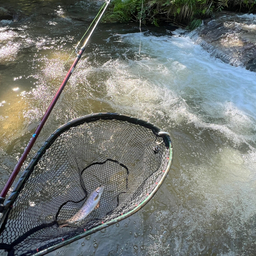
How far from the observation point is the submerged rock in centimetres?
500

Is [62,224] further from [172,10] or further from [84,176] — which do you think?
[172,10]

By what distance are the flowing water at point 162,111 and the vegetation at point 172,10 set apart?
3.17ft

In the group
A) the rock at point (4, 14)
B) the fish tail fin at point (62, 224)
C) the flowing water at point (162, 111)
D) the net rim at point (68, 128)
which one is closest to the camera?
the net rim at point (68, 128)

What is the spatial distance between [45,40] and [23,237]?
5.75m

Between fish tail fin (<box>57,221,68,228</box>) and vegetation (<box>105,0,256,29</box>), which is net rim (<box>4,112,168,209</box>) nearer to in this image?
fish tail fin (<box>57,221,68,228</box>)

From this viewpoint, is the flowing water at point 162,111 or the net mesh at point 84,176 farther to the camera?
the flowing water at point 162,111

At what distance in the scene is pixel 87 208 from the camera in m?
1.91

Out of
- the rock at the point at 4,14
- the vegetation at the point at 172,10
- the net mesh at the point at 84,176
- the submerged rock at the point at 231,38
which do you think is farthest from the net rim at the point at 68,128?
the rock at the point at 4,14

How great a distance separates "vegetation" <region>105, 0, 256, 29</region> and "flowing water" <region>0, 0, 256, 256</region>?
0.97 metres

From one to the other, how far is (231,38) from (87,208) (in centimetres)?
614

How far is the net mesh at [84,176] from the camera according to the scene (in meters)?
1.61

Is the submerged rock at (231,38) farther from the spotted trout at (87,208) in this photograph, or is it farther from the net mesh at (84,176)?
the spotted trout at (87,208)

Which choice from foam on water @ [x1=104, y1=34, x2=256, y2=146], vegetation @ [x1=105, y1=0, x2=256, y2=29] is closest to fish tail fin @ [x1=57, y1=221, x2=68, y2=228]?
foam on water @ [x1=104, y1=34, x2=256, y2=146]

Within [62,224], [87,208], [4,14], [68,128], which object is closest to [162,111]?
[68,128]
